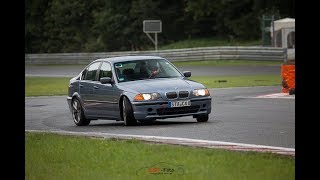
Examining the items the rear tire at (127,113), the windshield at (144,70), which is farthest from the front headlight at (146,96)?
the windshield at (144,70)

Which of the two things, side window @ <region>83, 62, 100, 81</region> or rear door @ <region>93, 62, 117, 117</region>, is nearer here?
rear door @ <region>93, 62, 117, 117</region>

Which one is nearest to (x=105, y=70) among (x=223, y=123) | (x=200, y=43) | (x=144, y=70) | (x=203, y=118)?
(x=144, y=70)

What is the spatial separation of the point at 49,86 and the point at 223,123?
51.2 feet

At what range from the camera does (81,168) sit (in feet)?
23.6

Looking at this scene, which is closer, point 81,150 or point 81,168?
point 81,168

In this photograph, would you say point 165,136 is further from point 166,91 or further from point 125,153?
point 125,153

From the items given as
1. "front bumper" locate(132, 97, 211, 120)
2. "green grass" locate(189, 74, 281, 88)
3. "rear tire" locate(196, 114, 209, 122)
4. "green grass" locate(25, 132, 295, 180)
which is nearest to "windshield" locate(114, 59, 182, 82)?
"front bumper" locate(132, 97, 211, 120)

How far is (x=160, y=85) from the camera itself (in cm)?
1316

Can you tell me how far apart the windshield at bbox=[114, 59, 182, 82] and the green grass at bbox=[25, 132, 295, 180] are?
4.42 m

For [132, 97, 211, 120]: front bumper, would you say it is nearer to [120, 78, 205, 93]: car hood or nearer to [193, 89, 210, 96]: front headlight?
[193, 89, 210, 96]: front headlight

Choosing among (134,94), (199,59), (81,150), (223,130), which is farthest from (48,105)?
(199,59)

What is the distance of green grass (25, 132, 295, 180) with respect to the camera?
6.63 meters
